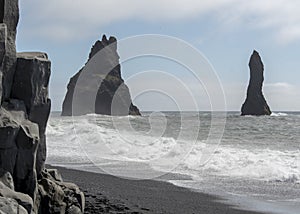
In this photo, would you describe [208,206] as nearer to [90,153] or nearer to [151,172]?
[151,172]

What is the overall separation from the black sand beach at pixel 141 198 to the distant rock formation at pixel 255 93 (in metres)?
81.3

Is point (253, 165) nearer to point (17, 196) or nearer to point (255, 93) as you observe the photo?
point (17, 196)

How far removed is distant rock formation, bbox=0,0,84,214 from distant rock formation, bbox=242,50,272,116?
87.5m

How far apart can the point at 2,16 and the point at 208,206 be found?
658 centimetres

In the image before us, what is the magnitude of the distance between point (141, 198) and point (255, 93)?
86795 mm

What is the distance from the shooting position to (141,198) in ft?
41.0

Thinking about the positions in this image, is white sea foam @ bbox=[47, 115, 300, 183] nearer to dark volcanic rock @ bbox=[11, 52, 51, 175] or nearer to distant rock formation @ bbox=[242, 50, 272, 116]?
dark volcanic rock @ bbox=[11, 52, 51, 175]

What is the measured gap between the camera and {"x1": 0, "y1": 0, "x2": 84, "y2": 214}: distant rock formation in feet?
26.9

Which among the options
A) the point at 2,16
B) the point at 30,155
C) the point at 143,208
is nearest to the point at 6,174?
the point at 30,155

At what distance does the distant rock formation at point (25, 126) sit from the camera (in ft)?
26.9

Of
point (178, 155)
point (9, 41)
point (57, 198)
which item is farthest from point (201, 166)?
point (9, 41)

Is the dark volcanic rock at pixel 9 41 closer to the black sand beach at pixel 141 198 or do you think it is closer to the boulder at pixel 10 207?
the boulder at pixel 10 207

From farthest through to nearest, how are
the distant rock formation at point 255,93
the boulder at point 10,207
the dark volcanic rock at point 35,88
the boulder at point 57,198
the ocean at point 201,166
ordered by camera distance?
the distant rock formation at point 255,93 → the ocean at point 201,166 → the dark volcanic rock at point 35,88 → the boulder at point 57,198 → the boulder at point 10,207

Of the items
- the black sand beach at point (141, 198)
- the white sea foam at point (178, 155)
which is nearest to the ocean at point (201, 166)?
the white sea foam at point (178, 155)
